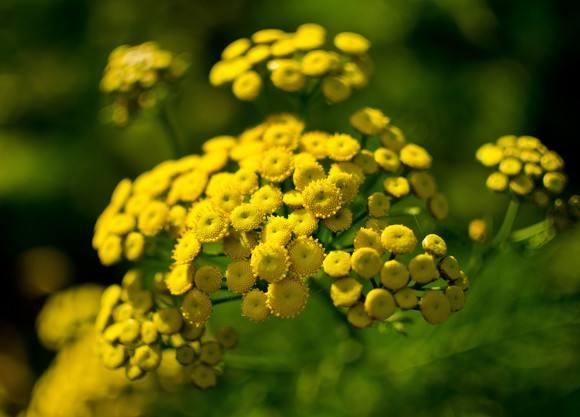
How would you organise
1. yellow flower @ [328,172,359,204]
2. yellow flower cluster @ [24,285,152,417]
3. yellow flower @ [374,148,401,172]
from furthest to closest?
yellow flower cluster @ [24,285,152,417], yellow flower @ [374,148,401,172], yellow flower @ [328,172,359,204]

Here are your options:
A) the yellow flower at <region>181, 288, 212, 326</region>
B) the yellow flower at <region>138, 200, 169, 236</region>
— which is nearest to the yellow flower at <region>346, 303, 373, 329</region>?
the yellow flower at <region>181, 288, 212, 326</region>

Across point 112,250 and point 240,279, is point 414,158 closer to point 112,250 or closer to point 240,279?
point 240,279

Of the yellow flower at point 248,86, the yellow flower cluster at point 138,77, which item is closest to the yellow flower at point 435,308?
the yellow flower at point 248,86

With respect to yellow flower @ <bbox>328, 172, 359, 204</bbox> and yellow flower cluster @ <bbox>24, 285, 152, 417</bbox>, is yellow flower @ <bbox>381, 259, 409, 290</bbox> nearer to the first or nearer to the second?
yellow flower @ <bbox>328, 172, 359, 204</bbox>

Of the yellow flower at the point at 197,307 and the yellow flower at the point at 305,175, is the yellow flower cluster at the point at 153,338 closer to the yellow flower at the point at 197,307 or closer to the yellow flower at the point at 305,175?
the yellow flower at the point at 197,307

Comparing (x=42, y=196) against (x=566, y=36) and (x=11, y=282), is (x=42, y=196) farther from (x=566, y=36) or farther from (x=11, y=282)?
(x=566, y=36)

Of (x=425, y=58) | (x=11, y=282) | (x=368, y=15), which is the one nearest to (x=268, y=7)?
(x=368, y=15)
